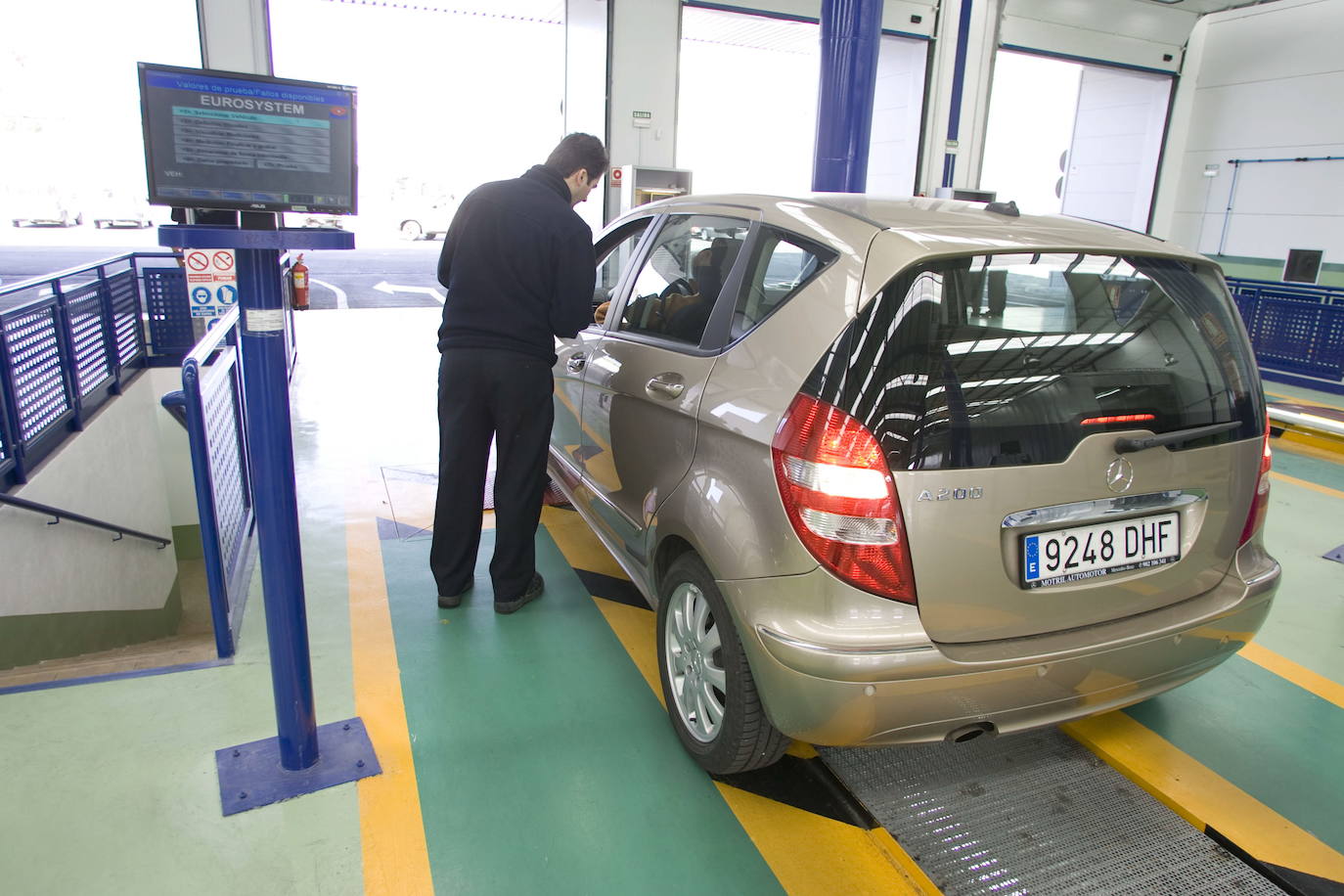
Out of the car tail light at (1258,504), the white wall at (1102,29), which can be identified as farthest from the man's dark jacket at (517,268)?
the white wall at (1102,29)

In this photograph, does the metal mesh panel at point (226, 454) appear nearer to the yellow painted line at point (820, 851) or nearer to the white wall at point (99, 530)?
the white wall at point (99, 530)

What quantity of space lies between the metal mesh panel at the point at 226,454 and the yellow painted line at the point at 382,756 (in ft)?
1.62

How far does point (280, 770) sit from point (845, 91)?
22.5 ft

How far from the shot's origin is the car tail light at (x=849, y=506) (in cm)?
172

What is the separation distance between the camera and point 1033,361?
1.81 metres

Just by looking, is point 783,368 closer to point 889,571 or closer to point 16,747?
point 889,571

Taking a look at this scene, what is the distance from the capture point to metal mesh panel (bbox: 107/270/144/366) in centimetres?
575

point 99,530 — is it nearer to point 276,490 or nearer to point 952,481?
point 276,490

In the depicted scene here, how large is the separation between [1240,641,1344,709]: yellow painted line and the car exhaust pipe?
1.66 metres

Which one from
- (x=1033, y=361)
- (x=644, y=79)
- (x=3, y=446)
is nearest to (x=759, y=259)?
(x=1033, y=361)

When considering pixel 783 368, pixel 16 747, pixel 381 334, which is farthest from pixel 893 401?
pixel 381 334

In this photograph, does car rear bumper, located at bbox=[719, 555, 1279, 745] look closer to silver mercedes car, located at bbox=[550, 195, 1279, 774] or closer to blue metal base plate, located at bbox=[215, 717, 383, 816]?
silver mercedes car, located at bbox=[550, 195, 1279, 774]

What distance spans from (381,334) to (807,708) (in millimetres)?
9133

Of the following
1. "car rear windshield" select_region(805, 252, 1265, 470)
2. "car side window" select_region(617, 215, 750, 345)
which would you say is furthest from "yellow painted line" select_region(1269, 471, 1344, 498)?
"car side window" select_region(617, 215, 750, 345)
